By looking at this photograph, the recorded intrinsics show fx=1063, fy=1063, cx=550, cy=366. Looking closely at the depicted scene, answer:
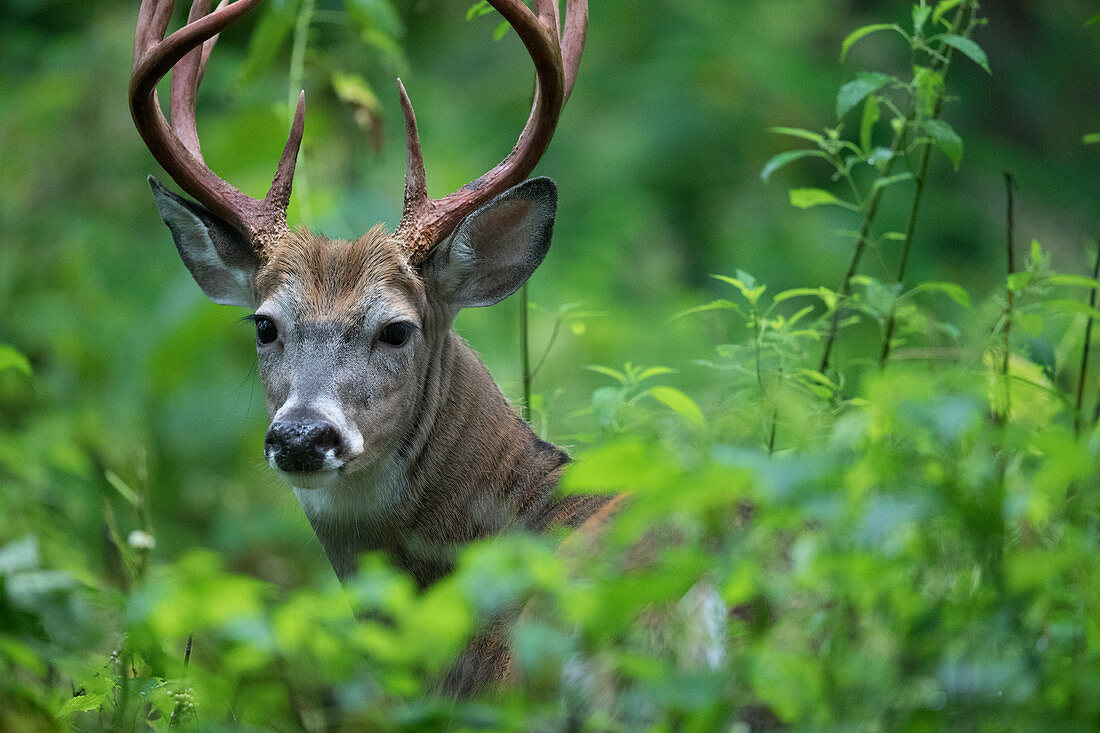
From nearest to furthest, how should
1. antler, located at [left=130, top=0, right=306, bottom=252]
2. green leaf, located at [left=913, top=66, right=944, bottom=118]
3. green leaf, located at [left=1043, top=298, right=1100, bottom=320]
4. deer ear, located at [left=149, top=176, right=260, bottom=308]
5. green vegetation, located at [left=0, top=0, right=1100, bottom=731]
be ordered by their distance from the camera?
green vegetation, located at [left=0, top=0, right=1100, bottom=731] → green leaf, located at [left=1043, top=298, right=1100, bottom=320] → green leaf, located at [left=913, top=66, right=944, bottom=118] → antler, located at [left=130, top=0, right=306, bottom=252] → deer ear, located at [left=149, top=176, right=260, bottom=308]

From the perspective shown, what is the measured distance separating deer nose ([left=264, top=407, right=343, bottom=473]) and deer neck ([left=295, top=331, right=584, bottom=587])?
12.4 inches

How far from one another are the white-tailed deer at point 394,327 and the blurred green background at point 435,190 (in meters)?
0.35

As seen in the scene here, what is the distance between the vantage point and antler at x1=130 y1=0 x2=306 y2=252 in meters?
3.53

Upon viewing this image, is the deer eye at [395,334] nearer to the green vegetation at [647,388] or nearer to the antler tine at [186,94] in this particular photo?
the green vegetation at [647,388]

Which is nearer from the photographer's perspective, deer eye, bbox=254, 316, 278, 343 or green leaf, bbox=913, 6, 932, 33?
green leaf, bbox=913, 6, 932, 33

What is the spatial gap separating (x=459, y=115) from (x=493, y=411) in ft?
24.6

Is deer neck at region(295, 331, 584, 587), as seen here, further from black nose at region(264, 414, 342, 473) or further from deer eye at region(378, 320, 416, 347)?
black nose at region(264, 414, 342, 473)

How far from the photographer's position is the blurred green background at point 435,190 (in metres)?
6.23

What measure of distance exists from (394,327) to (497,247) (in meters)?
A: 0.52

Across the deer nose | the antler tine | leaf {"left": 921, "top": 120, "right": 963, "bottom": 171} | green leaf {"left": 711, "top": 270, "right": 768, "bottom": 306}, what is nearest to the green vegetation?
→ green leaf {"left": 711, "top": 270, "right": 768, "bottom": 306}

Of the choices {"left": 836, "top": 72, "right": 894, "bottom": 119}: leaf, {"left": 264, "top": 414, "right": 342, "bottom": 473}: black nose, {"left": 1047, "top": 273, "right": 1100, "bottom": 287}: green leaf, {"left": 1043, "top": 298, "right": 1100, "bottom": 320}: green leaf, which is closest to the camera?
{"left": 1043, "top": 298, "right": 1100, "bottom": 320}: green leaf

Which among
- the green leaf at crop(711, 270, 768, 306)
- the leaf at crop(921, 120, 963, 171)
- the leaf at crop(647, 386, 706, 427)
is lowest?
the leaf at crop(647, 386, 706, 427)

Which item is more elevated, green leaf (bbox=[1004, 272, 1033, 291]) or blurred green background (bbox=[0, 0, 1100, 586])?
green leaf (bbox=[1004, 272, 1033, 291])

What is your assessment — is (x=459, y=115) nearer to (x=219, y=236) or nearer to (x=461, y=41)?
(x=461, y=41)
